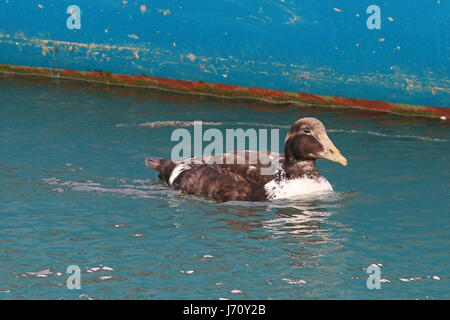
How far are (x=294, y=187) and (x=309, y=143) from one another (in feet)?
1.61

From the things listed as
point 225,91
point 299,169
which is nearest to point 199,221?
point 299,169

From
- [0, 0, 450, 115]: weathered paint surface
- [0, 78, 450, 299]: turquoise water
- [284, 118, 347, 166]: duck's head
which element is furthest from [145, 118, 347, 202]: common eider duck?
[0, 0, 450, 115]: weathered paint surface

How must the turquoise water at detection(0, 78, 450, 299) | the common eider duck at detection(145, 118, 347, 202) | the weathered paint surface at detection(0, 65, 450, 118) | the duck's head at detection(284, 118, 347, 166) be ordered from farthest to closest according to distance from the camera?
the weathered paint surface at detection(0, 65, 450, 118) < the duck's head at detection(284, 118, 347, 166) < the common eider duck at detection(145, 118, 347, 202) < the turquoise water at detection(0, 78, 450, 299)

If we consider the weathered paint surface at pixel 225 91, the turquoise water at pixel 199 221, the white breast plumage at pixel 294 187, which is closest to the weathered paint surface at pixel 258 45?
the weathered paint surface at pixel 225 91

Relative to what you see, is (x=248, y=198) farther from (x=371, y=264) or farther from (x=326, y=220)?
(x=371, y=264)

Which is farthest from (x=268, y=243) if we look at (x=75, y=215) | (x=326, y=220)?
(x=75, y=215)

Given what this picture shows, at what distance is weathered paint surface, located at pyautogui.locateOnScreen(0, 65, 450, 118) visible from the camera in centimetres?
1414

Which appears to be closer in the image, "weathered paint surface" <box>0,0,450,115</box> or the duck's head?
the duck's head

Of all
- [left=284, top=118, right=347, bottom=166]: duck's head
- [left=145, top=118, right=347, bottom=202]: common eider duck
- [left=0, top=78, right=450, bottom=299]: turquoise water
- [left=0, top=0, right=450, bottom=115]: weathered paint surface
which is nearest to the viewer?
[left=0, top=78, right=450, bottom=299]: turquoise water

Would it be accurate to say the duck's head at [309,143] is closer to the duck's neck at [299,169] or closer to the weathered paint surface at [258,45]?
the duck's neck at [299,169]

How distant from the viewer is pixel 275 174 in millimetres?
9812

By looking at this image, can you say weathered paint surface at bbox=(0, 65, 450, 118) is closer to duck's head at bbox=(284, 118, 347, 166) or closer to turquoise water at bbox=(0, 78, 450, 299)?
turquoise water at bbox=(0, 78, 450, 299)

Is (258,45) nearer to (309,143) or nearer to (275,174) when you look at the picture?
(309,143)

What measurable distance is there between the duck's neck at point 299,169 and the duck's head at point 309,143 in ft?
0.14
